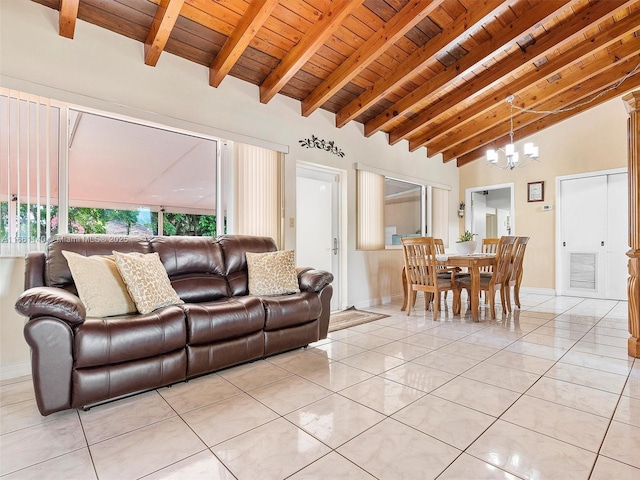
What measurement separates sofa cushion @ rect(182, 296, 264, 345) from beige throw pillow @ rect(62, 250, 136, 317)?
0.43 metres

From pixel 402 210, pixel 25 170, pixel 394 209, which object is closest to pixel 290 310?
pixel 25 170

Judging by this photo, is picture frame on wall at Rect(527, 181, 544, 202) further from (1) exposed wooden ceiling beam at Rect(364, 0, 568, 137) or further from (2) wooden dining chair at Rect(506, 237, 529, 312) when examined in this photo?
(1) exposed wooden ceiling beam at Rect(364, 0, 568, 137)

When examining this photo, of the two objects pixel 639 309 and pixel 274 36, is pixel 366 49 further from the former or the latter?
pixel 639 309

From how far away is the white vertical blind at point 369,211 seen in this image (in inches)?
190

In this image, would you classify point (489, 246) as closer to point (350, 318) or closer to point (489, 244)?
point (489, 244)

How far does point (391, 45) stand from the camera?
317 cm

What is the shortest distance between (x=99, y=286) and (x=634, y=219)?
3.99 m

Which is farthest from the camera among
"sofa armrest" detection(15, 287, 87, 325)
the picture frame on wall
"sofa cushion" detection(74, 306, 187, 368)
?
the picture frame on wall

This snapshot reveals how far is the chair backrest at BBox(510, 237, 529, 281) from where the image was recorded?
4125 mm

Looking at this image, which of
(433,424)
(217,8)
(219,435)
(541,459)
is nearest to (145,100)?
(217,8)

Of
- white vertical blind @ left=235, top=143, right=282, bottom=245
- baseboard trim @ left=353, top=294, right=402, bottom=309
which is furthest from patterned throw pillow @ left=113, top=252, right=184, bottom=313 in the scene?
baseboard trim @ left=353, top=294, right=402, bottom=309

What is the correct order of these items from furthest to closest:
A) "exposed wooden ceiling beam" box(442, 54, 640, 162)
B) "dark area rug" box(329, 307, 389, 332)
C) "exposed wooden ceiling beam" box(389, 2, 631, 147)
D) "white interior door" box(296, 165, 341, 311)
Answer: "exposed wooden ceiling beam" box(442, 54, 640, 162) → "white interior door" box(296, 165, 341, 311) → "dark area rug" box(329, 307, 389, 332) → "exposed wooden ceiling beam" box(389, 2, 631, 147)

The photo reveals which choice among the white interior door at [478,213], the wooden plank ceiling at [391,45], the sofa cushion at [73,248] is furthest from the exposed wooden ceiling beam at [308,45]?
the white interior door at [478,213]

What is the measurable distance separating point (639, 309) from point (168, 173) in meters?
4.20
